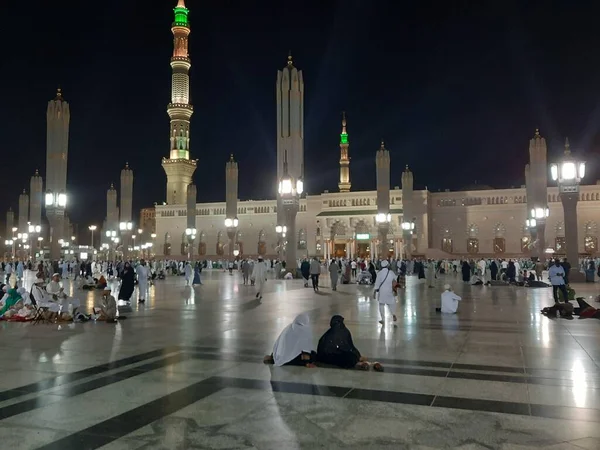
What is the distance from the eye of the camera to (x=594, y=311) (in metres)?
9.57

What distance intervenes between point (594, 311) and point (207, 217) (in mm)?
61042

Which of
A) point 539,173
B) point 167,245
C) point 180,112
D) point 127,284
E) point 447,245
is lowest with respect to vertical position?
point 127,284

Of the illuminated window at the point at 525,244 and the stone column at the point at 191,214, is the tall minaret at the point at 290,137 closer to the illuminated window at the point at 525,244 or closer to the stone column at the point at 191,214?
the stone column at the point at 191,214

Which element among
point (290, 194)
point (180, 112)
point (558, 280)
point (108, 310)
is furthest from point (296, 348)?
point (180, 112)

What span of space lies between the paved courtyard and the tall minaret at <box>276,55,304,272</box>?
15197 mm

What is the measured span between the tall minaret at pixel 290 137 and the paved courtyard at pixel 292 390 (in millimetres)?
15197

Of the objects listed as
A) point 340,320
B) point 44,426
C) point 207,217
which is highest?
point 207,217

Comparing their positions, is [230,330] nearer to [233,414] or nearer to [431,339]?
[431,339]

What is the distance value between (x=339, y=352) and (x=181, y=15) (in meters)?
70.0

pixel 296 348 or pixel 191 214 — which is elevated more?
pixel 191 214

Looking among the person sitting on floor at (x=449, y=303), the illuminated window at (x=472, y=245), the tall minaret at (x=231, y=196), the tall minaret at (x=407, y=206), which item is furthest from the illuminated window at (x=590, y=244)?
the person sitting on floor at (x=449, y=303)

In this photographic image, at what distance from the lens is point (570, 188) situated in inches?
789

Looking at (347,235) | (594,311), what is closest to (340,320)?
(594,311)

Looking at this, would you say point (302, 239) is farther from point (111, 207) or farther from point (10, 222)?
point (10, 222)
